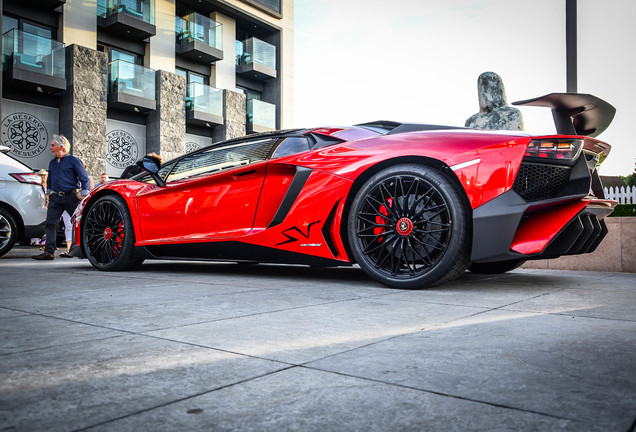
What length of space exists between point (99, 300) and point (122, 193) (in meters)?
2.19

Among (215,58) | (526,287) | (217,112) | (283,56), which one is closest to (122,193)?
(526,287)

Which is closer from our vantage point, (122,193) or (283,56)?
(122,193)

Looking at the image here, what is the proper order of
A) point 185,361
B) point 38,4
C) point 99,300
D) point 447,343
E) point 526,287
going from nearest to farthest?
point 185,361
point 447,343
point 99,300
point 526,287
point 38,4

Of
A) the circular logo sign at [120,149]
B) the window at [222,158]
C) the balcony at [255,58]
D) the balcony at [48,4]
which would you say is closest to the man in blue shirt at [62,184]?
the window at [222,158]

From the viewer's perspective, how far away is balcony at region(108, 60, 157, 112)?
18.3m

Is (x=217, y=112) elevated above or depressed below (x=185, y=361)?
above

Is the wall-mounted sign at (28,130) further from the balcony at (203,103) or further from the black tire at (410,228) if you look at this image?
the black tire at (410,228)

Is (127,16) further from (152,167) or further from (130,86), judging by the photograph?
(152,167)

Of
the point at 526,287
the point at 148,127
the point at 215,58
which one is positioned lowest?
the point at 526,287

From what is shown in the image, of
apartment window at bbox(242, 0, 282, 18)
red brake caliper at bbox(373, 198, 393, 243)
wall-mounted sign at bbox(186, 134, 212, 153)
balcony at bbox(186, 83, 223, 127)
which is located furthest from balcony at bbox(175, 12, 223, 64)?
red brake caliper at bbox(373, 198, 393, 243)

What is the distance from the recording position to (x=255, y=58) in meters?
24.5

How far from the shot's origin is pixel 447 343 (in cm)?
183

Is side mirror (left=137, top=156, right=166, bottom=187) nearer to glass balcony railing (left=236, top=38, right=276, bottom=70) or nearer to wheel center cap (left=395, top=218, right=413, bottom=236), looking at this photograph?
wheel center cap (left=395, top=218, right=413, bottom=236)

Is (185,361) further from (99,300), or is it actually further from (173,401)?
(99,300)
